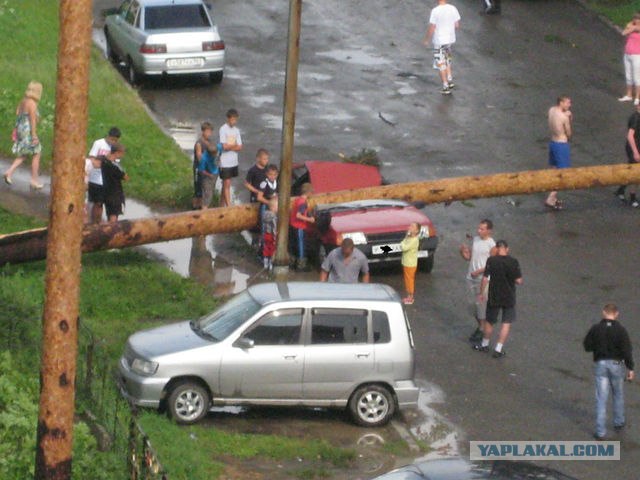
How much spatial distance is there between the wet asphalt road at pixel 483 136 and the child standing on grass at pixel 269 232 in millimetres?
1542

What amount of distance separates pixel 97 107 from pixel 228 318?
1211 cm

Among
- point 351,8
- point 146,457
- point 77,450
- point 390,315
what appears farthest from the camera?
point 351,8

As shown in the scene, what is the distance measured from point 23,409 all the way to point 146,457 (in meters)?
1.86

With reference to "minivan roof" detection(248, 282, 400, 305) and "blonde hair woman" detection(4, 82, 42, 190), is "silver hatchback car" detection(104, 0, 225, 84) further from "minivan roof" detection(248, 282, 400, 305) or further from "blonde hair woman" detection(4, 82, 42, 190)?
"minivan roof" detection(248, 282, 400, 305)

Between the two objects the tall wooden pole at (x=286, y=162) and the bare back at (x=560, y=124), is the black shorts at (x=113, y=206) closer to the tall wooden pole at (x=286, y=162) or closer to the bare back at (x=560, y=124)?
the tall wooden pole at (x=286, y=162)

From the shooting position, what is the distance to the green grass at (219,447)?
1459 cm

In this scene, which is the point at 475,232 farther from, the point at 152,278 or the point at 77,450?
the point at 77,450

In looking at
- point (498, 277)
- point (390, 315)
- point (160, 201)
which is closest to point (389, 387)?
point (390, 315)

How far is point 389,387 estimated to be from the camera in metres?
16.4

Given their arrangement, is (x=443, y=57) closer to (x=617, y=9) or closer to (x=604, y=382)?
(x=617, y=9)

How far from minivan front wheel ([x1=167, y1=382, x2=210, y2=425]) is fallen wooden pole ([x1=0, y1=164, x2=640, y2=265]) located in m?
4.23

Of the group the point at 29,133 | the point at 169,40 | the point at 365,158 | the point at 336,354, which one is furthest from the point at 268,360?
the point at 169,40

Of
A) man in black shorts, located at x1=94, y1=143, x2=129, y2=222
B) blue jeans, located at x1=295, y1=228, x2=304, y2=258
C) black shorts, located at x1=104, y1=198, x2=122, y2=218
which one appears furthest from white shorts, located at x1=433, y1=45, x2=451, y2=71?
black shorts, located at x1=104, y1=198, x2=122, y2=218

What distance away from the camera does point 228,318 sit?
54.2ft
